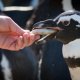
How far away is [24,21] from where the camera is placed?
5.79ft

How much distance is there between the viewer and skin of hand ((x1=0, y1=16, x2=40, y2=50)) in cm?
104

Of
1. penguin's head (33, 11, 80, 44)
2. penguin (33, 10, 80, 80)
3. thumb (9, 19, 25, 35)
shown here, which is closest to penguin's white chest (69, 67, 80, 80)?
penguin (33, 10, 80, 80)

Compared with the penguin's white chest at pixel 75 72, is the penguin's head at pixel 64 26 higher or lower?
higher

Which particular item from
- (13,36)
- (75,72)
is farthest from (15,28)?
(75,72)

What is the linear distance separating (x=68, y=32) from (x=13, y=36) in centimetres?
24

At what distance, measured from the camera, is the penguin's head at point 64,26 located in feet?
3.42

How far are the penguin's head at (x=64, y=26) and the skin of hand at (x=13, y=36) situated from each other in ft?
0.14

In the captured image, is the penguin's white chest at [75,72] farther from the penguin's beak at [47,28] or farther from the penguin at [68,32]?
the penguin's beak at [47,28]

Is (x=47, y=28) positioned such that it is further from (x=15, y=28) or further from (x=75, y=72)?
(x=75, y=72)

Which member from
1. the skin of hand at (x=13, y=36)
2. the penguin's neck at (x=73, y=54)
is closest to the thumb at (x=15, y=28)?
the skin of hand at (x=13, y=36)

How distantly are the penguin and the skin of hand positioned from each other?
43mm

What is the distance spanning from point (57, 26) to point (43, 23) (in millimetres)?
60

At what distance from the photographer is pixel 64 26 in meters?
1.06

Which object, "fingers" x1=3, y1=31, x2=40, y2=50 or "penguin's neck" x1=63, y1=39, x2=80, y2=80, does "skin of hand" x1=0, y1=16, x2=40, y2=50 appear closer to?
"fingers" x1=3, y1=31, x2=40, y2=50
